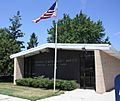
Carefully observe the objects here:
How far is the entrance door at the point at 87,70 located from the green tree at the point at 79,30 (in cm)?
2499

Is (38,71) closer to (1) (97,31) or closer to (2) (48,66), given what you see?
(2) (48,66)

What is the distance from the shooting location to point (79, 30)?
4884 cm

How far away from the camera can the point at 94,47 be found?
745 inches

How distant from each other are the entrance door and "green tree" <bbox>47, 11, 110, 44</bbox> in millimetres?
24989

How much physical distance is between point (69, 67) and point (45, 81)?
282 cm

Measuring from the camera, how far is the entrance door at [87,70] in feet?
70.5

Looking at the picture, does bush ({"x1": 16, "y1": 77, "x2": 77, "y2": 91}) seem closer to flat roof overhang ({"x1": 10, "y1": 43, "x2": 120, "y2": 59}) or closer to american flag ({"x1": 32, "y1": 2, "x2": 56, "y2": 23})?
flat roof overhang ({"x1": 10, "y1": 43, "x2": 120, "y2": 59})

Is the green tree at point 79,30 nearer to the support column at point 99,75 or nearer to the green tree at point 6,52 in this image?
the green tree at point 6,52

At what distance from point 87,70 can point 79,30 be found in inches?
1088

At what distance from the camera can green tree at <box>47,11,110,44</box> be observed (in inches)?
1907

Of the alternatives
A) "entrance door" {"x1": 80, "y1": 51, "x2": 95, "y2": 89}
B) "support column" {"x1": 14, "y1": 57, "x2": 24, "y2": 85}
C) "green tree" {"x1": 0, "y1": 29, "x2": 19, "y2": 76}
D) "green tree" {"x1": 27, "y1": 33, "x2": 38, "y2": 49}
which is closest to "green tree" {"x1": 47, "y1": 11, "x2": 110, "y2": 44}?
"green tree" {"x1": 27, "y1": 33, "x2": 38, "y2": 49}

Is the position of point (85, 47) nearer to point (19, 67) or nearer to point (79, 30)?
point (19, 67)

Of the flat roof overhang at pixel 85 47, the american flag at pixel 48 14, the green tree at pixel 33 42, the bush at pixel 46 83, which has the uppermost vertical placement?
the green tree at pixel 33 42

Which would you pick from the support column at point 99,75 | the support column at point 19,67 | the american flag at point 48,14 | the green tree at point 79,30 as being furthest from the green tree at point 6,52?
the green tree at point 79,30
